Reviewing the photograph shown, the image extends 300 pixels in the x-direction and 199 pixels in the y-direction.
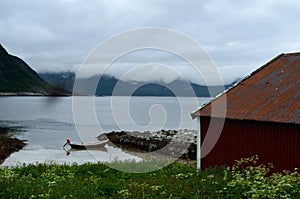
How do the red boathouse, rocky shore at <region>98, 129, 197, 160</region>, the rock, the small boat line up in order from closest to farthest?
the red boathouse → the rock → rocky shore at <region>98, 129, 197, 160</region> → the small boat

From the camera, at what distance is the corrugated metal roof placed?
1319 cm

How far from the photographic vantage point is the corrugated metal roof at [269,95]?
13.2m

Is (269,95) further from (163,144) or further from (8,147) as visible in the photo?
(8,147)

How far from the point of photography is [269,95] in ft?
48.4

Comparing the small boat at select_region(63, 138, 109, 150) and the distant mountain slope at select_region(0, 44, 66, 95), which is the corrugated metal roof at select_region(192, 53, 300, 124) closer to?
the small boat at select_region(63, 138, 109, 150)

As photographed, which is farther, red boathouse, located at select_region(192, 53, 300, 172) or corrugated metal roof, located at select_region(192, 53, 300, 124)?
corrugated metal roof, located at select_region(192, 53, 300, 124)

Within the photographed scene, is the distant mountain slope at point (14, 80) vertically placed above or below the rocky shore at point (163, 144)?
above

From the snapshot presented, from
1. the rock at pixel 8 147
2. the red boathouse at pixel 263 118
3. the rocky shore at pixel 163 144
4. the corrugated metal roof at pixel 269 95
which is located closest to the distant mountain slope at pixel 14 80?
the rock at pixel 8 147

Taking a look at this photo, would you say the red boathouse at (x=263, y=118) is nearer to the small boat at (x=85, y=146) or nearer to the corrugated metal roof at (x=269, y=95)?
the corrugated metal roof at (x=269, y=95)

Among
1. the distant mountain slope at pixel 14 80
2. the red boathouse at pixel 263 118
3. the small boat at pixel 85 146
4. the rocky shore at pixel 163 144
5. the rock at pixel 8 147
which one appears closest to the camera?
the red boathouse at pixel 263 118

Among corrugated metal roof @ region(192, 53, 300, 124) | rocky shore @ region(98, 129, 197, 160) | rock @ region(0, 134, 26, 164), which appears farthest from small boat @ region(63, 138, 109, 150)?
corrugated metal roof @ region(192, 53, 300, 124)

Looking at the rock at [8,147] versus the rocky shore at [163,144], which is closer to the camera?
the rock at [8,147]

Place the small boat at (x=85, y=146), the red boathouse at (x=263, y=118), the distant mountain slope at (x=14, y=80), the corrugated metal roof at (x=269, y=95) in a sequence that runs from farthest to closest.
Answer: the distant mountain slope at (x=14, y=80) < the small boat at (x=85, y=146) < the corrugated metal roof at (x=269, y=95) < the red boathouse at (x=263, y=118)

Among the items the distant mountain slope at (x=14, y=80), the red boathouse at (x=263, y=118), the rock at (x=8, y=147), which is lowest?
the rock at (x=8, y=147)
